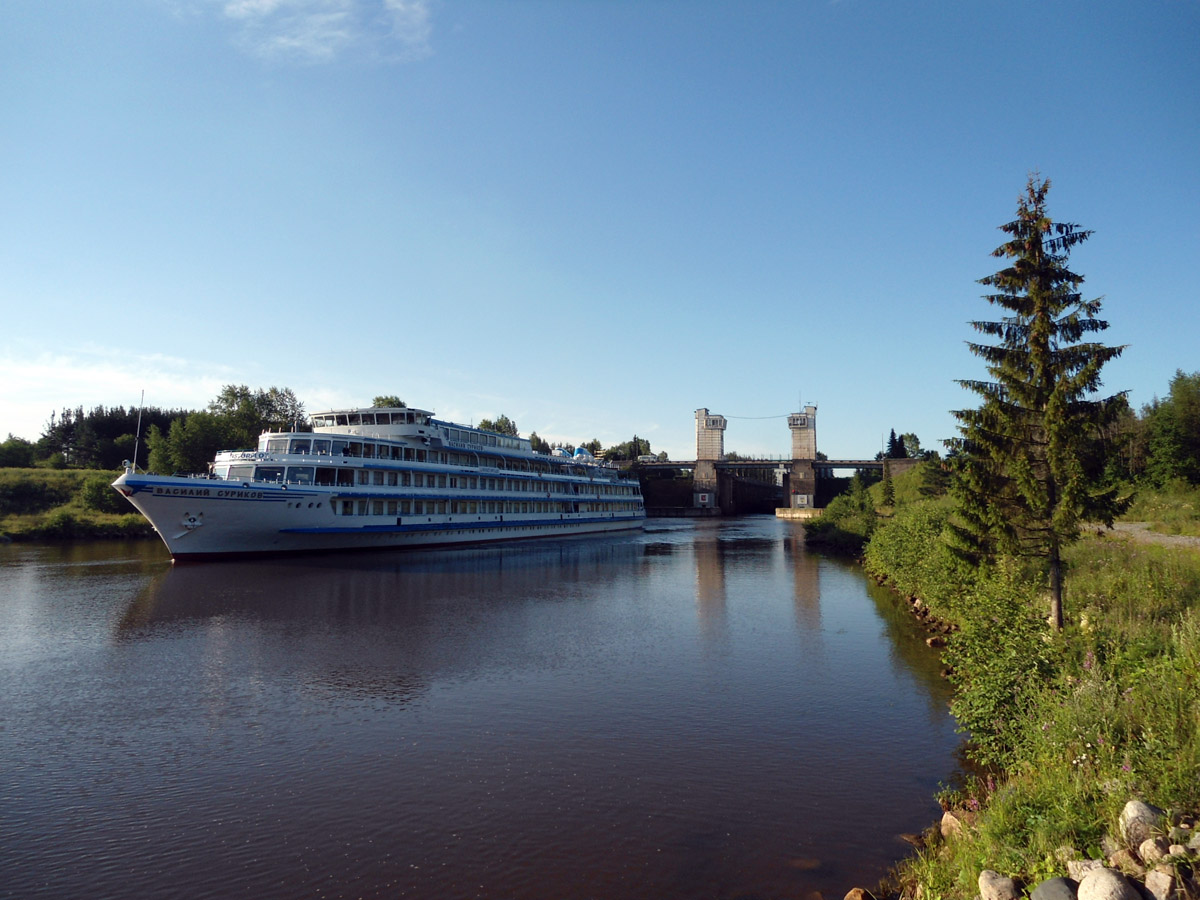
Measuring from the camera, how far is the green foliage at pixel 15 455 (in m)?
97.9

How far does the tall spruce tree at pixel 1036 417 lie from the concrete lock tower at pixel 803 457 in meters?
128

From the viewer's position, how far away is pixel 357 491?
50.6 metres

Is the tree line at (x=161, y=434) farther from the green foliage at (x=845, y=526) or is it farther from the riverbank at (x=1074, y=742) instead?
the riverbank at (x=1074, y=742)

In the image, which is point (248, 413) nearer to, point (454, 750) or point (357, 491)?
point (357, 491)

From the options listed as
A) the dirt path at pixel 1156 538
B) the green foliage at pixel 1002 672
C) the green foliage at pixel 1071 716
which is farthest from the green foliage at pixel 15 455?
the dirt path at pixel 1156 538

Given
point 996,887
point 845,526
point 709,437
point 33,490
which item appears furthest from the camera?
point 709,437

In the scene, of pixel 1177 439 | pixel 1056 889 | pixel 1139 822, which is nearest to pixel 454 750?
pixel 1056 889

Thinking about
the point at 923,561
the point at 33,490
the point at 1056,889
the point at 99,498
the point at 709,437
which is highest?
the point at 709,437

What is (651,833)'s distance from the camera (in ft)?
35.9

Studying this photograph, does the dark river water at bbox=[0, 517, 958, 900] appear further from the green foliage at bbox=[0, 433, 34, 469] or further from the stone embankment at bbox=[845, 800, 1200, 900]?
the green foliage at bbox=[0, 433, 34, 469]

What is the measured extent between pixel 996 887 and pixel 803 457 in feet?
505

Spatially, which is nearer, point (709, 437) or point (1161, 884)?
point (1161, 884)

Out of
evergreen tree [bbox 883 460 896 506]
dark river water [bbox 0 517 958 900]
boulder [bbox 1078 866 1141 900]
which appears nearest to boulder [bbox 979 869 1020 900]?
boulder [bbox 1078 866 1141 900]

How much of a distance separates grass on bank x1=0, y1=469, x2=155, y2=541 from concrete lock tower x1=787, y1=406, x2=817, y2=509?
11529cm
